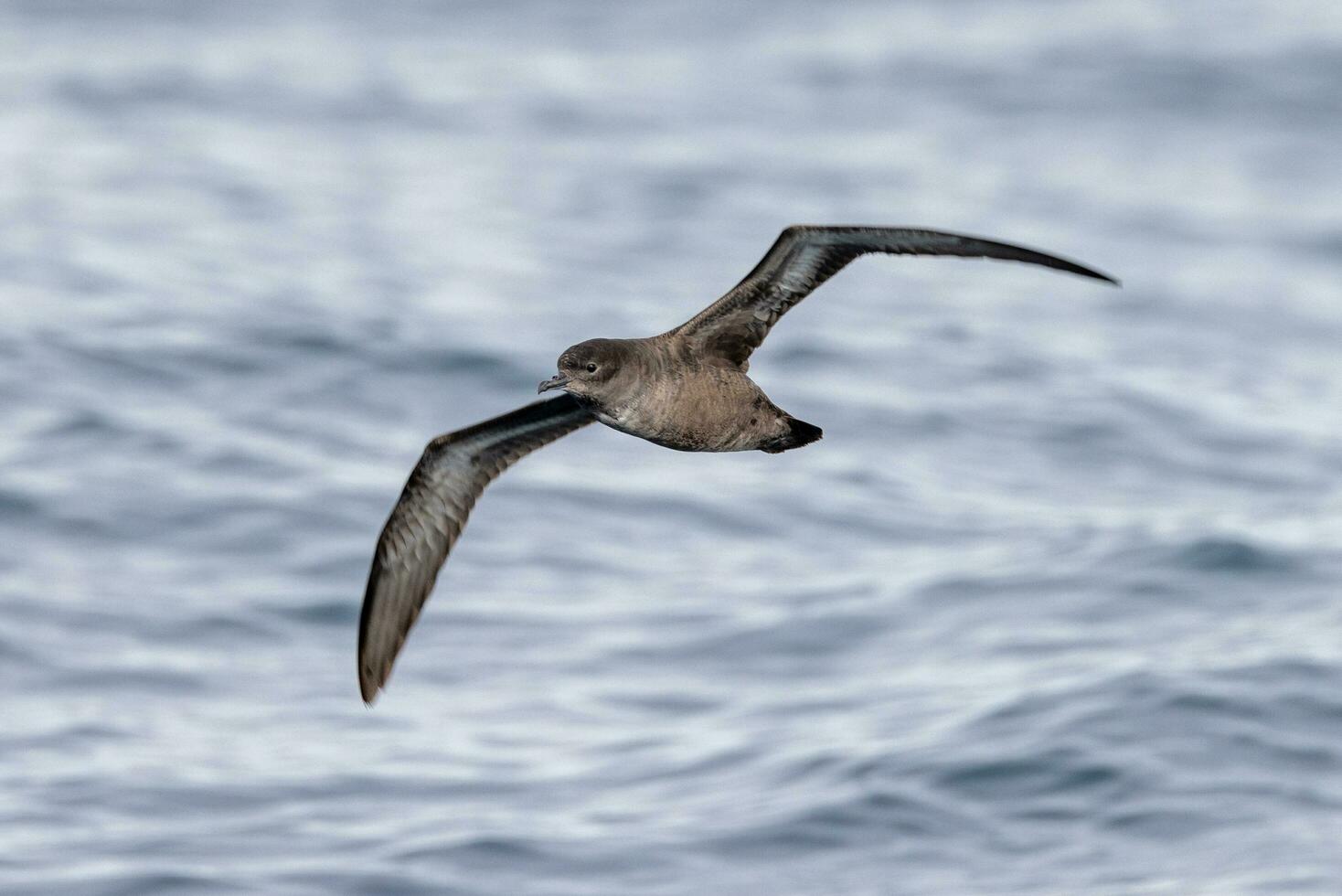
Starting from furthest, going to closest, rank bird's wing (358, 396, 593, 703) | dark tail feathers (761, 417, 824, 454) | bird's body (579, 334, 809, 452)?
bird's wing (358, 396, 593, 703) < dark tail feathers (761, 417, 824, 454) < bird's body (579, 334, 809, 452)

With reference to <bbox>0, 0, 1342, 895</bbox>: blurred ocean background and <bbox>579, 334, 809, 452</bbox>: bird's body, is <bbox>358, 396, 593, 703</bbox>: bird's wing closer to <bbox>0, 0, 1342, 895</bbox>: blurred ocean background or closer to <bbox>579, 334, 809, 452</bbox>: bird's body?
<bbox>579, 334, 809, 452</bbox>: bird's body

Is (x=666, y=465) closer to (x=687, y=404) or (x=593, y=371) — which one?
(x=687, y=404)

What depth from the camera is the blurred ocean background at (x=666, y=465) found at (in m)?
11.2

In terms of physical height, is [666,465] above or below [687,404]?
above

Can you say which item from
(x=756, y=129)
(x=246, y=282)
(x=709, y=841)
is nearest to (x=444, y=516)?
(x=709, y=841)

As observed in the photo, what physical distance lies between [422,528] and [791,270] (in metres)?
2.31

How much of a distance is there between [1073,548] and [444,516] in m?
6.17

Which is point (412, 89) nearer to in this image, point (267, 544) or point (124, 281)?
point (124, 281)

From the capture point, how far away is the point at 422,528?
9.62m

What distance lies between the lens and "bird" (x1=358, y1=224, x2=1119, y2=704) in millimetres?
8008

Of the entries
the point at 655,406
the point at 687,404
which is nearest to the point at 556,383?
the point at 655,406

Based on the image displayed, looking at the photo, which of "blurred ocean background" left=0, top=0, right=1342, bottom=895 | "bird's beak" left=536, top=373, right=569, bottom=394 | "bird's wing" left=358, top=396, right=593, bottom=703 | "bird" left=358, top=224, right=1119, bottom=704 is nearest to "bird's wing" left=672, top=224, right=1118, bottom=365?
"bird" left=358, top=224, right=1119, bottom=704

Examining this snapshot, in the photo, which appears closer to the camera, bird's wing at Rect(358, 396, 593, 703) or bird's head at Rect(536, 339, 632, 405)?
bird's head at Rect(536, 339, 632, 405)

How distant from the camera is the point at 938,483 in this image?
15.7m
